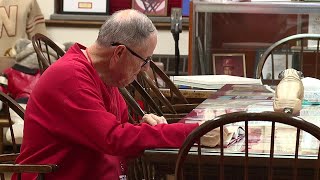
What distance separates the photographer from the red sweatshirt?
6.08ft

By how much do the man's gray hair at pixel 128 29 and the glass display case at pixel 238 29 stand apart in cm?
216

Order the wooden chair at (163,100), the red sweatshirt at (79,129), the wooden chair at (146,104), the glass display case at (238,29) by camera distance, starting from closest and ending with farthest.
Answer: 1. the red sweatshirt at (79,129)
2. the wooden chair at (146,104)
3. the wooden chair at (163,100)
4. the glass display case at (238,29)

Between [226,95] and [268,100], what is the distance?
0.25 metres

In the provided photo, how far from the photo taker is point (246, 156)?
1647mm

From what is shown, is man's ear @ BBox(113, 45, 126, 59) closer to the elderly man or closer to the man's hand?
the elderly man

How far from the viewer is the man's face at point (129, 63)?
6.56ft

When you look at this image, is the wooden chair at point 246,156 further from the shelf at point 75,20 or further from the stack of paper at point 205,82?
the shelf at point 75,20

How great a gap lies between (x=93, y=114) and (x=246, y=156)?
Result: 436mm

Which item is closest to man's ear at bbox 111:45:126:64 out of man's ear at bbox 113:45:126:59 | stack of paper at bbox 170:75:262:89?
man's ear at bbox 113:45:126:59

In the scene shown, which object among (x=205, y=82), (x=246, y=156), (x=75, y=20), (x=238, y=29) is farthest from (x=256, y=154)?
(x=75, y=20)

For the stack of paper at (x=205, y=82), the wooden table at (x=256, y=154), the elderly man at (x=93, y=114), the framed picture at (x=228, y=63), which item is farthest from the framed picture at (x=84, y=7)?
the elderly man at (x=93, y=114)

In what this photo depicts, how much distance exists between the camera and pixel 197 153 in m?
1.75

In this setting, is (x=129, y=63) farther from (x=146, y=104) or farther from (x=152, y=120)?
(x=146, y=104)

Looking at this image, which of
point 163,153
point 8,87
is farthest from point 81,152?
point 8,87
